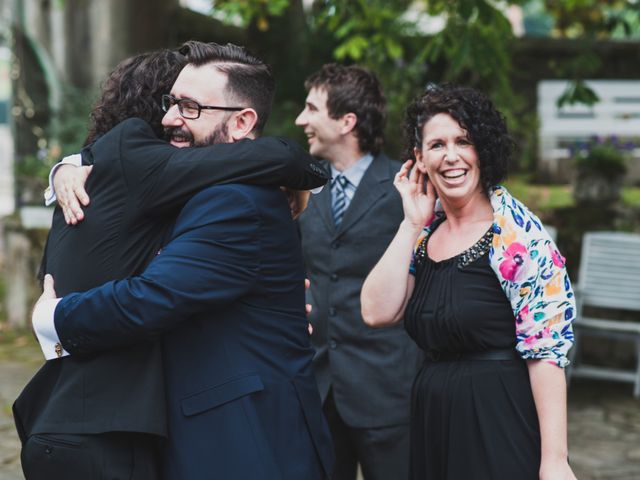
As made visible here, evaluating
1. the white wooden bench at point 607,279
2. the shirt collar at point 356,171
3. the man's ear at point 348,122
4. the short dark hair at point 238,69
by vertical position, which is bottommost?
the white wooden bench at point 607,279

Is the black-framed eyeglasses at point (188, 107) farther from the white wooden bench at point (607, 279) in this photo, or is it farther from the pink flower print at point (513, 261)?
the white wooden bench at point (607, 279)

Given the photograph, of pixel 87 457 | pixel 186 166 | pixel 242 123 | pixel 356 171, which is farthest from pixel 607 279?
pixel 87 457

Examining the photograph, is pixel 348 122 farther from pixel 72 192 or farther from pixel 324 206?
pixel 72 192

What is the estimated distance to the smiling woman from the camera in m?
2.64

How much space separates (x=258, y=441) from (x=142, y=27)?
747cm

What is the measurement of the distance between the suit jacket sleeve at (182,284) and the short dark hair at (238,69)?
0.31 m

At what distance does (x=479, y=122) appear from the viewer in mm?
2859

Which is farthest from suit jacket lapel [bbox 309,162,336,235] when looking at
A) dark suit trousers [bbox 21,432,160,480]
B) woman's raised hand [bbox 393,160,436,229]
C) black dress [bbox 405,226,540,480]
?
dark suit trousers [bbox 21,432,160,480]

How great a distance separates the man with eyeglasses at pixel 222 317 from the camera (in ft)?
7.26

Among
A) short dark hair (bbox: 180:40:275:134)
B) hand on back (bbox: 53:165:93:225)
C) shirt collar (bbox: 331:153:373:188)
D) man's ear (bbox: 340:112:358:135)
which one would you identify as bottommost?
shirt collar (bbox: 331:153:373:188)

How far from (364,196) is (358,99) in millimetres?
463

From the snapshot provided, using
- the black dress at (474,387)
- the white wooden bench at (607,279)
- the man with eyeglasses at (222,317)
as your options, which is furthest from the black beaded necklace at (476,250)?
the white wooden bench at (607,279)

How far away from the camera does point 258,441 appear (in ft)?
7.63

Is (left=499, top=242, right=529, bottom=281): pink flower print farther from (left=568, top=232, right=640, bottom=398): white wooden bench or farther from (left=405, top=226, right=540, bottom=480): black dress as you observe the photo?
(left=568, top=232, right=640, bottom=398): white wooden bench
